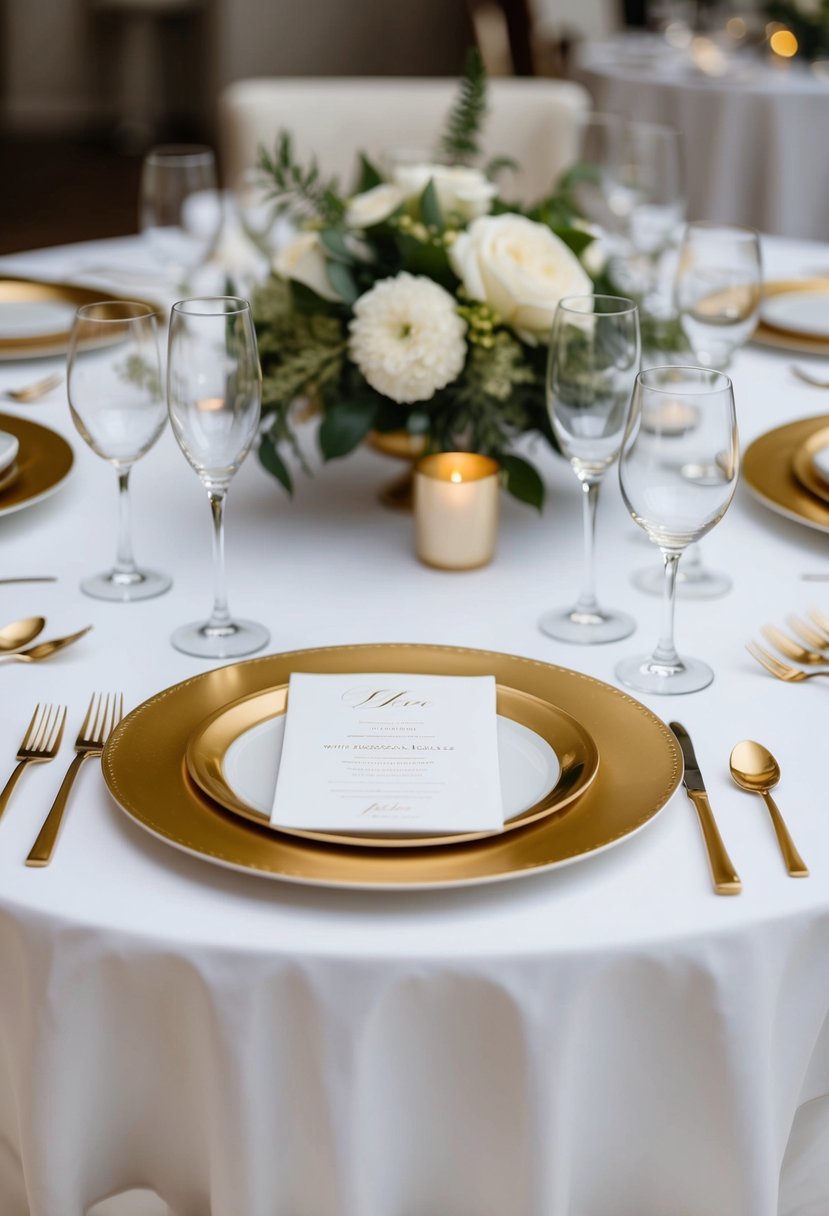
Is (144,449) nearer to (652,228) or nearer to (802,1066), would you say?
(802,1066)

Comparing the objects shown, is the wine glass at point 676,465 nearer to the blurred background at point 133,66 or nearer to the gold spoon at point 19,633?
the gold spoon at point 19,633

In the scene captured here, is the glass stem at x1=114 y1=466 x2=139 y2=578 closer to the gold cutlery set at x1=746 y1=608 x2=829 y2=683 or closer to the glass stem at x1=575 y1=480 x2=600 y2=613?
the glass stem at x1=575 y1=480 x2=600 y2=613

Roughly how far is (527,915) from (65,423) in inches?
38.8

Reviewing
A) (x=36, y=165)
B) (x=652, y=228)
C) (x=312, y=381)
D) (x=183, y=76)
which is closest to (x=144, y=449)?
(x=312, y=381)

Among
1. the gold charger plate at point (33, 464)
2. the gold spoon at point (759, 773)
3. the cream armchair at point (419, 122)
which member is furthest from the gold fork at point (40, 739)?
the cream armchair at point (419, 122)

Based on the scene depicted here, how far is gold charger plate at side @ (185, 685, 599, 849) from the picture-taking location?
805 mm

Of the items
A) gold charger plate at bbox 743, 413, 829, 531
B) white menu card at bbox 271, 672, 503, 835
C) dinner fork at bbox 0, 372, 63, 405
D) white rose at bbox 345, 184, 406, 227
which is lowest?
white menu card at bbox 271, 672, 503, 835

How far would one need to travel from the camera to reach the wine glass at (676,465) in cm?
96

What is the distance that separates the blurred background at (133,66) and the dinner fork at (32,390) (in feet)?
17.0

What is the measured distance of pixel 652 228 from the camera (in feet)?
6.61

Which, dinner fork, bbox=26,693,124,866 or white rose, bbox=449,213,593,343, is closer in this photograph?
dinner fork, bbox=26,693,124,866

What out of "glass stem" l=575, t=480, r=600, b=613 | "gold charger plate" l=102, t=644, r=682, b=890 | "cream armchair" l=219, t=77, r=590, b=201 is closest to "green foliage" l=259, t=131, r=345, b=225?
"glass stem" l=575, t=480, r=600, b=613

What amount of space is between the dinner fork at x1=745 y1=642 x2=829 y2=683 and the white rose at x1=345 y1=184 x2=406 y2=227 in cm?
53

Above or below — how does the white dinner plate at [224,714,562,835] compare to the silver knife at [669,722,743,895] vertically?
above
